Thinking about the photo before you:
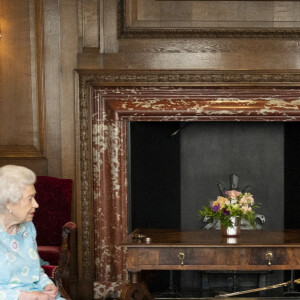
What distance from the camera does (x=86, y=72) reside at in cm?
491

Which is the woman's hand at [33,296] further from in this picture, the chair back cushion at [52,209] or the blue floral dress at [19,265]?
the chair back cushion at [52,209]

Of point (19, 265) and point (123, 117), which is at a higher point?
point (123, 117)

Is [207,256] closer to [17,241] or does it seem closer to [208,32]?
[17,241]

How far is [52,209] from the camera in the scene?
4539mm

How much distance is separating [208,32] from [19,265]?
99.4 inches

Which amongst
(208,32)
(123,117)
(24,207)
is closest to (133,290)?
(24,207)

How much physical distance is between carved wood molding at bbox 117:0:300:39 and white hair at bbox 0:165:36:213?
2020mm

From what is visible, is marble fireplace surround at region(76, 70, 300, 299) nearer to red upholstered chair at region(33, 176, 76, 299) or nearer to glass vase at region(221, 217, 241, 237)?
red upholstered chair at region(33, 176, 76, 299)

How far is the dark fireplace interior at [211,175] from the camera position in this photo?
5.46m

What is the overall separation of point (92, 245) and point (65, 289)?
1000 mm

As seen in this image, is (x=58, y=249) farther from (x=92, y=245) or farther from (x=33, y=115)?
(x=33, y=115)

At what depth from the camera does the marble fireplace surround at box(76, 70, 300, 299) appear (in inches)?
193

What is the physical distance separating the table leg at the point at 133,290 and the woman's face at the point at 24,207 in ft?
3.77

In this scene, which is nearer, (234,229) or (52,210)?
(234,229)
